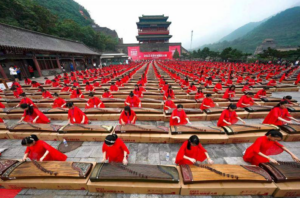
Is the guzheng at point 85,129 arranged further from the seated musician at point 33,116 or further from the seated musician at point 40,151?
the seated musician at point 33,116

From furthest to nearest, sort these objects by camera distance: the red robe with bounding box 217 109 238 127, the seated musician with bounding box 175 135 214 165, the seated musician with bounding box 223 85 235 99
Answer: the seated musician with bounding box 223 85 235 99
the red robe with bounding box 217 109 238 127
the seated musician with bounding box 175 135 214 165

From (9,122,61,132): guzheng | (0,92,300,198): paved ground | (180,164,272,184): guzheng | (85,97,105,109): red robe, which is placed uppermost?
(85,97,105,109): red robe

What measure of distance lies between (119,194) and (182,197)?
1463 millimetres

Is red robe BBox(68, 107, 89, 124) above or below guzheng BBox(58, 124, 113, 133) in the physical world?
above

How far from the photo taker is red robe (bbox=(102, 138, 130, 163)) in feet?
10.6

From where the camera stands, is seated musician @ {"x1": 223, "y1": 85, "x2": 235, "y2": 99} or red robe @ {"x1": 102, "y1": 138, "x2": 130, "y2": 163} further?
seated musician @ {"x1": 223, "y1": 85, "x2": 235, "y2": 99}

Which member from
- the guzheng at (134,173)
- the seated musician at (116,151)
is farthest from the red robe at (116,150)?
the guzheng at (134,173)

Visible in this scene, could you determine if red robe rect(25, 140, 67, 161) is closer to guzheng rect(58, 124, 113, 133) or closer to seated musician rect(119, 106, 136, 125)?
guzheng rect(58, 124, 113, 133)

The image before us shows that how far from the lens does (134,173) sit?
272 centimetres

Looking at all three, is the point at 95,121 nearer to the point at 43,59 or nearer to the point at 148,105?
the point at 148,105

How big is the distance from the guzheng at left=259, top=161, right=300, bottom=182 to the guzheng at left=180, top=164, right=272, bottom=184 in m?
0.14

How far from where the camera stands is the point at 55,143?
4.47m

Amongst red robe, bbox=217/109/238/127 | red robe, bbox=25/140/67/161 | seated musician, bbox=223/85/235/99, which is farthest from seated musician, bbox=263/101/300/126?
red robe, bbox=25/140/67/161

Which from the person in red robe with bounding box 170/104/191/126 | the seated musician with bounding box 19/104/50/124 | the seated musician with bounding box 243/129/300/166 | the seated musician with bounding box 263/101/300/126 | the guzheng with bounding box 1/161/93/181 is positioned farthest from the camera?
the seated musician with bounding box 19/104/50/124
